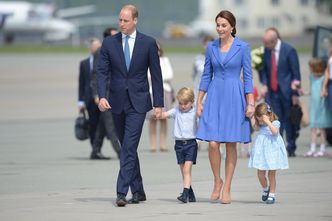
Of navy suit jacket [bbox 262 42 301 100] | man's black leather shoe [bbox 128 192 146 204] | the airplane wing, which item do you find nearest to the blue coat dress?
man's black leather shoe [bbox 128 192 146 204]

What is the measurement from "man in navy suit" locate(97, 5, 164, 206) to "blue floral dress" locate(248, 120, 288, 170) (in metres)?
1.06

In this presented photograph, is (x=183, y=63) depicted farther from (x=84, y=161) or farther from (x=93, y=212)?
(x=93, y=212)

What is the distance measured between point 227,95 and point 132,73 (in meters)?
0.96

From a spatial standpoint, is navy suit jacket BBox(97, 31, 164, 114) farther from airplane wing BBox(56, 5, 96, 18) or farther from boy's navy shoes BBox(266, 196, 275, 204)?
airplane wing BBox(56, 5, 96, 18)

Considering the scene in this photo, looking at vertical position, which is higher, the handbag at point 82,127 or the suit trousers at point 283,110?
the suit trousers at point 283,110

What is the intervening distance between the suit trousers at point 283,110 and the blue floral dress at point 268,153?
17.5 ft

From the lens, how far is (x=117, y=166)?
1677cm

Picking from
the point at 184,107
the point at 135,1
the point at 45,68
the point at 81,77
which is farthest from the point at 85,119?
the point at 135,1

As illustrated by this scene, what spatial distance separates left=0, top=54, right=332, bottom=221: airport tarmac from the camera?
1122 cm

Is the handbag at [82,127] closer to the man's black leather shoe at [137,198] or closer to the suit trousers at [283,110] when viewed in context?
the suit trousers at [283,110]

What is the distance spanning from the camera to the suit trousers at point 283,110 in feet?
58.2

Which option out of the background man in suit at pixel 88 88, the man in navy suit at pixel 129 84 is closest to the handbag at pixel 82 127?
the background man in suit at pixel 88 88

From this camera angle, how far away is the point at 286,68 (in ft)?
57.8

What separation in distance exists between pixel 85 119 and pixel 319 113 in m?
3.53
